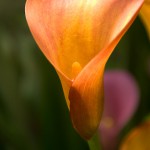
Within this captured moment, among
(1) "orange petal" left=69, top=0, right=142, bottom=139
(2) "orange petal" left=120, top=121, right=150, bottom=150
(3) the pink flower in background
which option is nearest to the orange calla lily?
(1) "orange petal" left=69, top=0, right=142, bottom=139

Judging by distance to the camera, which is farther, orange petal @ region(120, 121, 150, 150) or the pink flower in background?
the pink flower in background

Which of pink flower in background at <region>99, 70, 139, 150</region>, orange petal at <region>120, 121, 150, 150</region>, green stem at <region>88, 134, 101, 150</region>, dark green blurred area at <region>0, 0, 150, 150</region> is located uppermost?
green stem at <region>88, 134, 101, 150</region>

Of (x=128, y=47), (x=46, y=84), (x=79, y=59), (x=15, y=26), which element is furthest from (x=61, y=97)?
(x=15, y=26)

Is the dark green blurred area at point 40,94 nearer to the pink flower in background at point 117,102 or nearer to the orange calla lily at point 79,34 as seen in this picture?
the pink flower in background at point 117,102

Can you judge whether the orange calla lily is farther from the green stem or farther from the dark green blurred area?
the dark green blurred area

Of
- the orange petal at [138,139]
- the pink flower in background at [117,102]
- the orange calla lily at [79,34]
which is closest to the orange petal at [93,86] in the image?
the orange calla lily at [79,34]

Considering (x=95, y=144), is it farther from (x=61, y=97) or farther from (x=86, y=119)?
(x=61, y=97)
